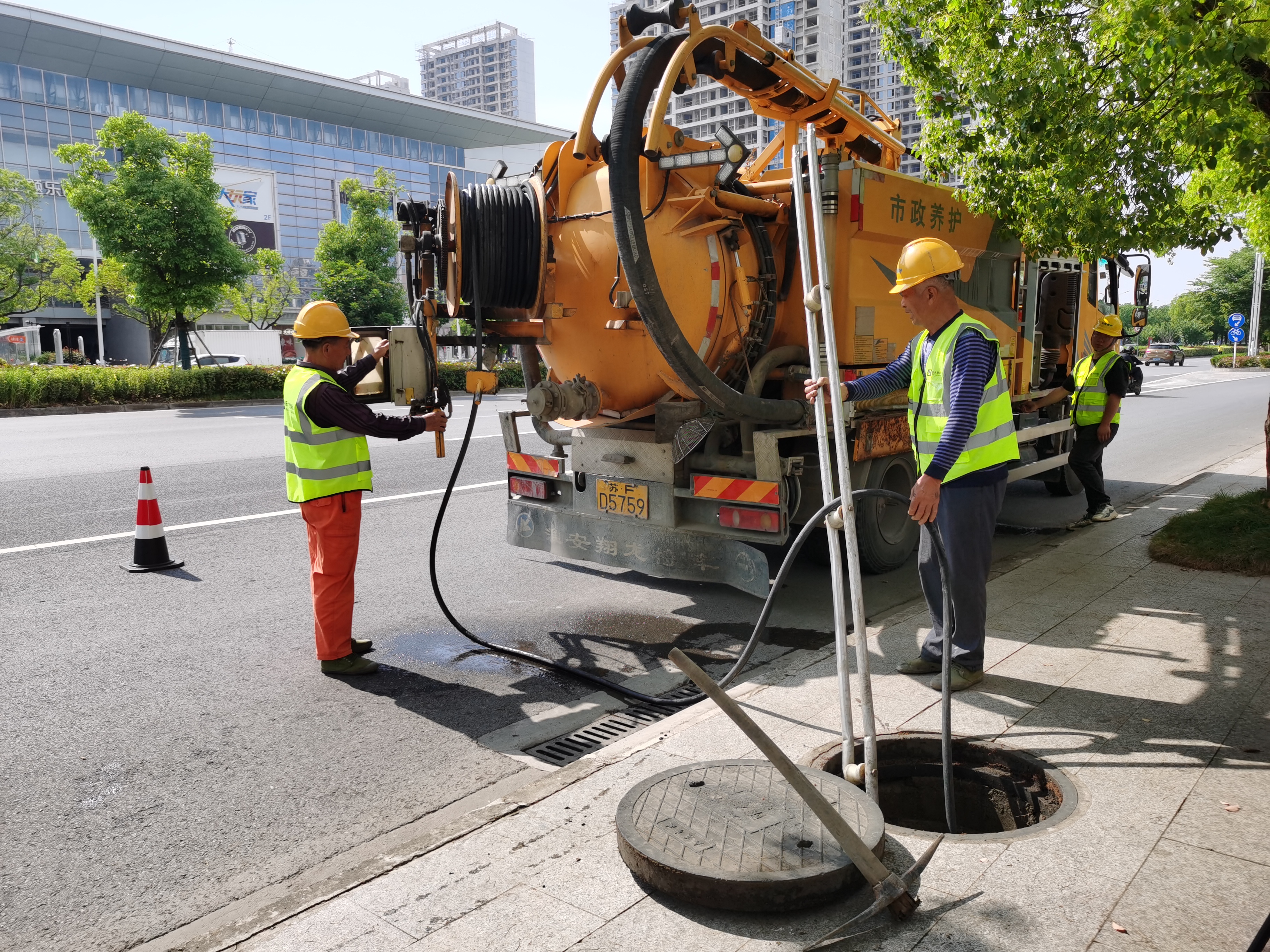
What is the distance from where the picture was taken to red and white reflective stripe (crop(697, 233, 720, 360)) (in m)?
5.27

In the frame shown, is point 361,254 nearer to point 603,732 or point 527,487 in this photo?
point 527,487

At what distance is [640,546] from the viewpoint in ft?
18.7

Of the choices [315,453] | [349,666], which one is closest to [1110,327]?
[315,453]

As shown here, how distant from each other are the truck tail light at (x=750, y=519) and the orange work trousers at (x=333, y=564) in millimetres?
2013

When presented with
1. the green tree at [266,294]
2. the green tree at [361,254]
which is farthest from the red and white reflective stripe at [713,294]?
the green tree at [266,294]

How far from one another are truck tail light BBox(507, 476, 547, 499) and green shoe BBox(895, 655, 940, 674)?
2.73 meters

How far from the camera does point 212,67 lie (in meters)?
51.2

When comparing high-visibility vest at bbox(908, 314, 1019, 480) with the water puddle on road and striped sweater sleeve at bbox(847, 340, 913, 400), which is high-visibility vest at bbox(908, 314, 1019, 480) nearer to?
striped sweater sleeve at bbox(847, 340, 913, 400)

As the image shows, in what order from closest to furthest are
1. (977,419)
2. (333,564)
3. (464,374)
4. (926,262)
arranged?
(926,262)
(977,419)
(333,564)
(464,374)

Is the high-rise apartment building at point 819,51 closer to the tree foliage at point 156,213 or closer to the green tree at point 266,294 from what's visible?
the green tree at point 266,294

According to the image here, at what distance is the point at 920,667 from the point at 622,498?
2.12 m

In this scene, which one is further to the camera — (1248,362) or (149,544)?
(1248,362)

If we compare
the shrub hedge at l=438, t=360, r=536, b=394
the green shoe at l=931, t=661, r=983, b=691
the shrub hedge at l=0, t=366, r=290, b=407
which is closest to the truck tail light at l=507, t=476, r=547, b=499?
the green shoe at l=931, t=661, r=983, b=691

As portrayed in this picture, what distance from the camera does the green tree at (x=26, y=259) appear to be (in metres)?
32.5
